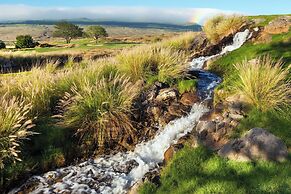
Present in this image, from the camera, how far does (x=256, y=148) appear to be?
29.9 ft

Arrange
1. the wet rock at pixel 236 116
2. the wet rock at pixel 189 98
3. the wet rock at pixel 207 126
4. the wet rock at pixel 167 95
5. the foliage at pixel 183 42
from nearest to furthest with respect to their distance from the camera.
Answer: the wet rock at pixel 207 126 → the wet rock at pixel 236 116 → the wet rock at pixel 189 98 → the wet rock at pixel 167 95 → the foliage at pixel 183 42

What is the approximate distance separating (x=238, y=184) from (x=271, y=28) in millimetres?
17268

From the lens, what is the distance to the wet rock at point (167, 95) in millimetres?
14069

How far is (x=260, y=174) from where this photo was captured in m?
8.40

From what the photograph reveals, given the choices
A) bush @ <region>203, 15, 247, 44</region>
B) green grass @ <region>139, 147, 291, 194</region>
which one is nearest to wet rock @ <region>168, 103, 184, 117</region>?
green grass @ <region>139, 147, 291, 194</region>

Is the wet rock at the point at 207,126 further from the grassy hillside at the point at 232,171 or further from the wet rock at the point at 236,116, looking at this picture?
the grassy hillside at the point at 232,171

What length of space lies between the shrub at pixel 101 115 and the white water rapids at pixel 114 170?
0.66 m

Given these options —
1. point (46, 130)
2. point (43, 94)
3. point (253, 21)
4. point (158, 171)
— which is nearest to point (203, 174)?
point (158, 171)

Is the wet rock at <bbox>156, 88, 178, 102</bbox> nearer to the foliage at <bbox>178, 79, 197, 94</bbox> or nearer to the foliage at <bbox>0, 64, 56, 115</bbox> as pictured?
the foliage at <bbox>178, 79, 197, 94</bbox>

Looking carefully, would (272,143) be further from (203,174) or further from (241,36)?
(241,36)

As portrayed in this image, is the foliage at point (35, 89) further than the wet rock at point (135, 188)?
Yes

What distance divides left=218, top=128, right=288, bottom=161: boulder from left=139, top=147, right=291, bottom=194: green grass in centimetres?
20

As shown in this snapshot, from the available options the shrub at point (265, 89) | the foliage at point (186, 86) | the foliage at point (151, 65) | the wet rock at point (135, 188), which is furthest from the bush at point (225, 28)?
the wet rock at point (135, 188)

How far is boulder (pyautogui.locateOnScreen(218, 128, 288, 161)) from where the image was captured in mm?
8961
